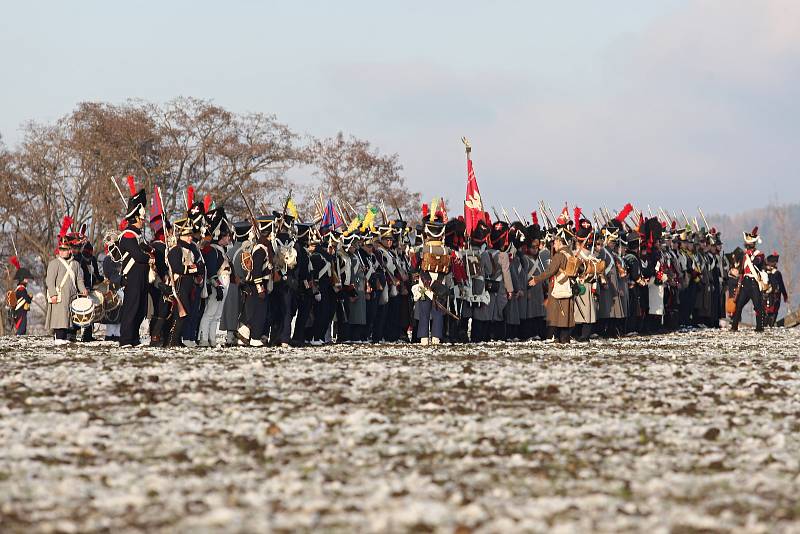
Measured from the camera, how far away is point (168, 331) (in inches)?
750

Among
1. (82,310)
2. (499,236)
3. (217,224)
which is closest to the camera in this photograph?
(217,224)

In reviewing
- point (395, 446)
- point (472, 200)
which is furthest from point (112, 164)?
point (395, 446)

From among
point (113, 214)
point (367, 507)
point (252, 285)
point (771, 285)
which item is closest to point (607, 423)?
point (367, 507)

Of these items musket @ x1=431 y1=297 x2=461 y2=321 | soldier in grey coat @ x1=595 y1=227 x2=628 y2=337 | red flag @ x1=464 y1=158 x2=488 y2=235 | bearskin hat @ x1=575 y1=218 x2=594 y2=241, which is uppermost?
red flag @ x1=464 y1=158 x2=488 y2=235

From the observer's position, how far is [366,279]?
76.1 ft

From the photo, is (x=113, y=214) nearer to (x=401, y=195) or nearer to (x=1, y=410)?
(x=401, y=195)

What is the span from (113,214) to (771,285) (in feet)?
64.3

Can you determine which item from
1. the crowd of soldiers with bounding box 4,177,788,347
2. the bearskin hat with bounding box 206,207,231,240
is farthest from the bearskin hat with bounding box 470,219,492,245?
the bearskin hat with bounding box 206,207,231,240

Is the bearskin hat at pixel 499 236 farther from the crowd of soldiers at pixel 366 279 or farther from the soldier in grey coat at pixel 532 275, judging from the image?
the soldier in grey coat at pixel 532 275

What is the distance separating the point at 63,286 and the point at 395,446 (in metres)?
13.6

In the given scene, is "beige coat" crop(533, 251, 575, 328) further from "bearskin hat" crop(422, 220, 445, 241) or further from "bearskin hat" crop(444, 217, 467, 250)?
"bearskin hat" crop(422, 220, 445, 241)

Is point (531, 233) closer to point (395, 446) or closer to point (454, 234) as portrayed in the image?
point (454, 234)

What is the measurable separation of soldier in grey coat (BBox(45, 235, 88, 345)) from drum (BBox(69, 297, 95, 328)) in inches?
10.6

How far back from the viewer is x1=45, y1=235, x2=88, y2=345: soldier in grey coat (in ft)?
69.5
